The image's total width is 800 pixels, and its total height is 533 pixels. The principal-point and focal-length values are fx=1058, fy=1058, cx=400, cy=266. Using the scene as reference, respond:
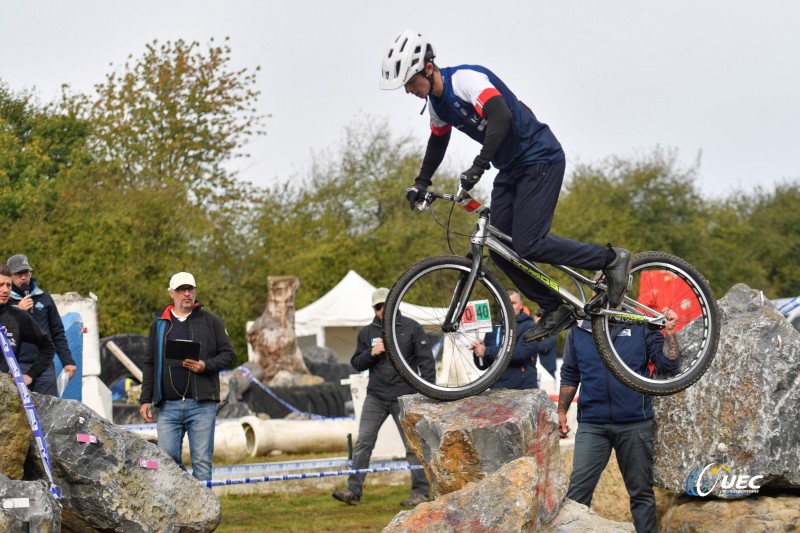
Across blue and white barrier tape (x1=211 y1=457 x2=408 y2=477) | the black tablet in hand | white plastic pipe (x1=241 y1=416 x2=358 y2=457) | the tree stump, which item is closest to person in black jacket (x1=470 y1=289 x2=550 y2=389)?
the black tablet in hand

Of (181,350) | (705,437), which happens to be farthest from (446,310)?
(181,350)

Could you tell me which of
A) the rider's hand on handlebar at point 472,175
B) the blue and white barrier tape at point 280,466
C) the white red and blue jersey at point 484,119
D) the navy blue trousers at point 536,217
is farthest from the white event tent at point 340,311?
the rider's hand on handlebar at point 472,175

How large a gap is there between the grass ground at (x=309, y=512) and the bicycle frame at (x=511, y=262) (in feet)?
12.0

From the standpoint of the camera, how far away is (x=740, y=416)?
771cm

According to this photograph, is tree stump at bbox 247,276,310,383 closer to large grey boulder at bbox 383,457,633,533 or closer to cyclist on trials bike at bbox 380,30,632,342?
cyclist on trials bike at bbox 380,30,632,342

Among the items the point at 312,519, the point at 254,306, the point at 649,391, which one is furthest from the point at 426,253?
the point at 649,391

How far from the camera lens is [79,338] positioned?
13570 millimetres

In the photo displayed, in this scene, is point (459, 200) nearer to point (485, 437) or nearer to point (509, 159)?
point (509, 159)

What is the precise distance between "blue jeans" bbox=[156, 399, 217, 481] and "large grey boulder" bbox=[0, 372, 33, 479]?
226 cm

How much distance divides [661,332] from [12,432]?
4440 mm

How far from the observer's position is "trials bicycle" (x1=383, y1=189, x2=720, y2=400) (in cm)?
682

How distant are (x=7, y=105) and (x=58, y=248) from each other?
223 inches

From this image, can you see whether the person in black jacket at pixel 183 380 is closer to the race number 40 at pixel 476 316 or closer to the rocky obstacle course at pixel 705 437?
the rocky obstacle course at pixel 705 437

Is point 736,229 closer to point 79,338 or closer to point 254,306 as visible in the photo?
point 254,306
